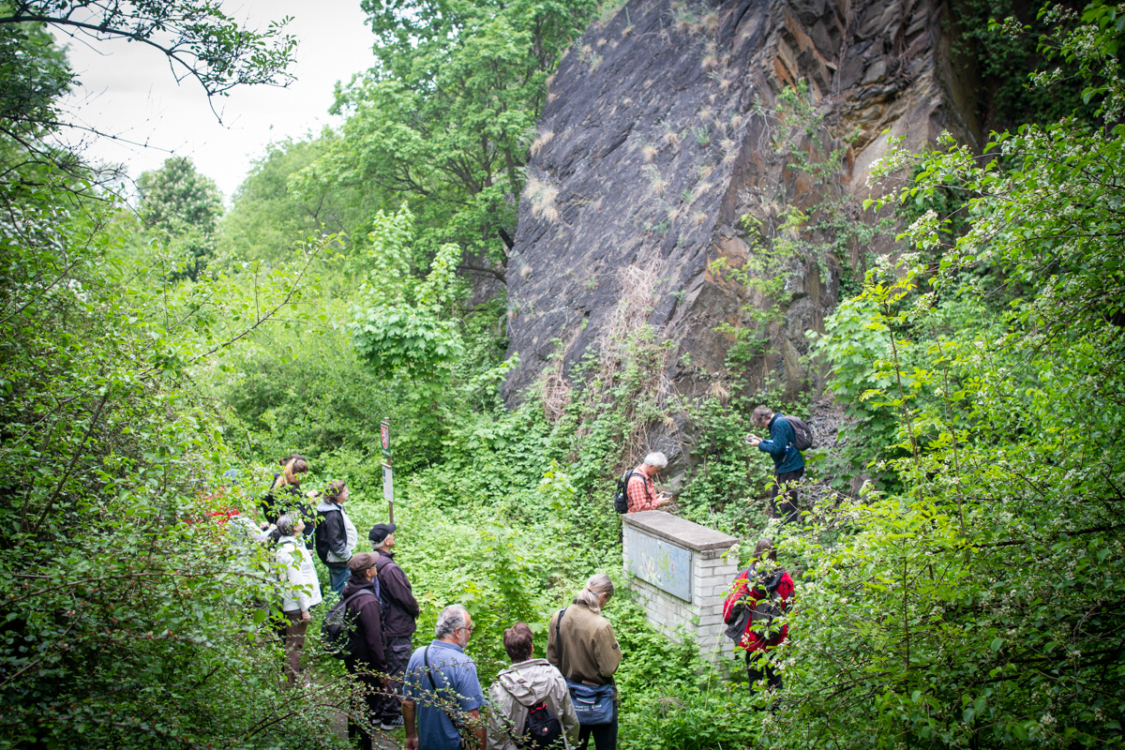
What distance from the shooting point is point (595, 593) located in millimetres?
5016

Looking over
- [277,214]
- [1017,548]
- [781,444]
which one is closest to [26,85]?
[1017,548]

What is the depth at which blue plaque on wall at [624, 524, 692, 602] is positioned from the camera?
21.4 feet

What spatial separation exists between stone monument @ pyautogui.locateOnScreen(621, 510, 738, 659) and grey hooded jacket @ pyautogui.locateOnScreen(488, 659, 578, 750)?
7.14 feet

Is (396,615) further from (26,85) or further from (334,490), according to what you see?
(26,85)

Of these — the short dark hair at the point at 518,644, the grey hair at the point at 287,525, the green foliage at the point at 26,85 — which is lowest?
the short dark hair at the point at 518,644

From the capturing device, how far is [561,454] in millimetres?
10969

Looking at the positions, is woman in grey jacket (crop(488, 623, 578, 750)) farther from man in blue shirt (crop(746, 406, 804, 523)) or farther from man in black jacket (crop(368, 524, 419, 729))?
man in blue shirt (crop(746, 406, 804, 523))

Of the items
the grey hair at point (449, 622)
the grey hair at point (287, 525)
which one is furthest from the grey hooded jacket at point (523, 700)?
the grey hair at point (287, 525)

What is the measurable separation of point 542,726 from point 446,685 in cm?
65

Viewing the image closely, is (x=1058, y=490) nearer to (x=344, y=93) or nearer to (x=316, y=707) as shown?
(x=316, y=707)

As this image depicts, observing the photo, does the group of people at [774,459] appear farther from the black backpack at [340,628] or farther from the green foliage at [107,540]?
the green foliage at [107,540]

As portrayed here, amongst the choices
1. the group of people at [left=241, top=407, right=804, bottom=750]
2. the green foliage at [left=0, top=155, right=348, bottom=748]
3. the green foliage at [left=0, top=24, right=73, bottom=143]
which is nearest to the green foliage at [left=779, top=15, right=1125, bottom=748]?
the group of people at [left=241, top=407, right=804, bottom=750]

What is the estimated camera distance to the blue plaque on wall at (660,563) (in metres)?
6.51

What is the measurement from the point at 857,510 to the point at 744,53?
1223cm
